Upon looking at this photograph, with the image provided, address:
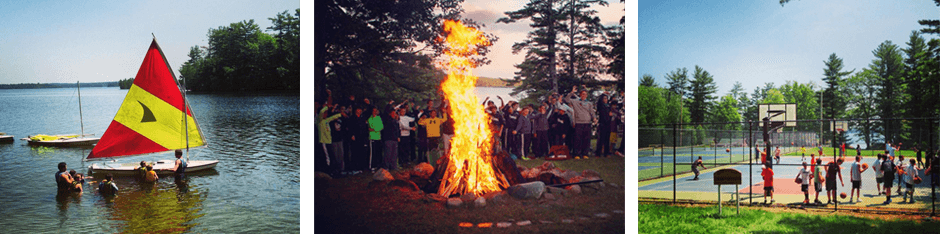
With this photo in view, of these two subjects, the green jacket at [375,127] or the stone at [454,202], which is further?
the green jacket at [375,127]

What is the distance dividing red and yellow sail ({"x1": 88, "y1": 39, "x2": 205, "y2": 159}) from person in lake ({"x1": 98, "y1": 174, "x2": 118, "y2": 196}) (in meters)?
0.71

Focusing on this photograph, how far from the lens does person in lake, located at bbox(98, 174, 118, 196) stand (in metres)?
11.7

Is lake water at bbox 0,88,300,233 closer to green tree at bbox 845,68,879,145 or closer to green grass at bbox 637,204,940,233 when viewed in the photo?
green grass at bbox 637,204,940,233

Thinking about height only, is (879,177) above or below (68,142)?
below

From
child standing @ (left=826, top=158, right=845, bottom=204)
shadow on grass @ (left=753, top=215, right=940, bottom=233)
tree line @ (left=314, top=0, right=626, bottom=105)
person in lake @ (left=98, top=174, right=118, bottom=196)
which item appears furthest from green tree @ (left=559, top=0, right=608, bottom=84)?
person in lake @ (left=98, top=174, right=118, bottom=196)

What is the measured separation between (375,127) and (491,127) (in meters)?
1.42

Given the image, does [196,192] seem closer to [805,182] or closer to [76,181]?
[76,181]

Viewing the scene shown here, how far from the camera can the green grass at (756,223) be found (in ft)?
31.3

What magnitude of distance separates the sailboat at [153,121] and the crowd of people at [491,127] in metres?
6.77

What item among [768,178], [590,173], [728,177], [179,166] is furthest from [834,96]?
[179,166]

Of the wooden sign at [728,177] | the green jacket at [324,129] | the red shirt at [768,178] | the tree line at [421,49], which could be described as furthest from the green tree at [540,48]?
the red shirt at [768,178]

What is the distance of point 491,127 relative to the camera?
6379 millimetres

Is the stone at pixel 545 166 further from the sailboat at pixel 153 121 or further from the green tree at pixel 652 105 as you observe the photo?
the green tree at pixel 652 105

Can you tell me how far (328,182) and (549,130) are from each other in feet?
8.96
